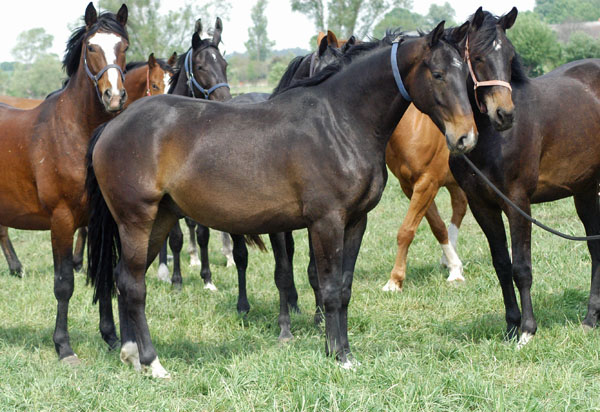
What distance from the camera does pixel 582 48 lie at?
4203 centimetres

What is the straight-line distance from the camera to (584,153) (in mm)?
4984

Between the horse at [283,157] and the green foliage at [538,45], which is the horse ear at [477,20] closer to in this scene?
the horse at [283,157]

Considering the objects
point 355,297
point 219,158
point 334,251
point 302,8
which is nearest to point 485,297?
point 355,297

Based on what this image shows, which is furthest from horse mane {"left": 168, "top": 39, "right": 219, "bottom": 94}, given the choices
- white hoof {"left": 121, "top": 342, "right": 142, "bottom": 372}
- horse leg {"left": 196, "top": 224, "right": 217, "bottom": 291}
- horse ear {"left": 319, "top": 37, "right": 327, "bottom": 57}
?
white hoof {"left": 121, "top": 342, "right": 142, "bottom": 372}

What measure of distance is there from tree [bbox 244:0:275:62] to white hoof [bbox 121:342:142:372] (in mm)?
81553

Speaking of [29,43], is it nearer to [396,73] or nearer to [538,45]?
[538,45]

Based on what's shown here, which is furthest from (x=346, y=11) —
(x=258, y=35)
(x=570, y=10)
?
(x=570, y=10)

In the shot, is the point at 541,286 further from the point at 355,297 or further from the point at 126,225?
the point at 126,225

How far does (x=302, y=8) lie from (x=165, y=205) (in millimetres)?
41027

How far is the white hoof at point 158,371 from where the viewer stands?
164 inches

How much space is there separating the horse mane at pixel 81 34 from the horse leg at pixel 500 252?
10.2 feet

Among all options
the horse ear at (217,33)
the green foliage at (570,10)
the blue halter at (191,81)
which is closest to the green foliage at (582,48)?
the horse ear at (217,33)

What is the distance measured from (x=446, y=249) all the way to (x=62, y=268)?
13.8 feet

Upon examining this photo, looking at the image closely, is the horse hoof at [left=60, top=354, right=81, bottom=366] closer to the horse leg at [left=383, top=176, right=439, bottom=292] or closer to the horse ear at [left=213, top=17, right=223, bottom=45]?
the horse leg at [left=383, top=176, right=439, bottom=292]
